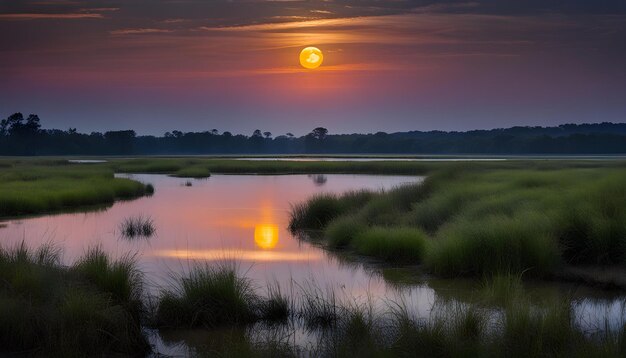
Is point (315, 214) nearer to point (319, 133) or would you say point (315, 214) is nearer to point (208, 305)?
point (208, 305)

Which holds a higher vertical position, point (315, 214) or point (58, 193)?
point (58, 193)

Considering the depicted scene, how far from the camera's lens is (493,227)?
13.0 meters

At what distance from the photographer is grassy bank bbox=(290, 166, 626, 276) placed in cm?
1268

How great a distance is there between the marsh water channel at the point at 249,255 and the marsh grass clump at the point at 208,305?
39 centimetres

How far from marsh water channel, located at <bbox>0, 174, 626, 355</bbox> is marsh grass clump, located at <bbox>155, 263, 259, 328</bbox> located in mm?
394

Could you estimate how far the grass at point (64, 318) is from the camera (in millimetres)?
7930

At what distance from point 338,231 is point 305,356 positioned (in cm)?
921

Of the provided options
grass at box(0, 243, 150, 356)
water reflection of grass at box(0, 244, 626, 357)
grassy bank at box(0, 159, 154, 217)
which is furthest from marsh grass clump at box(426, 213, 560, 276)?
grassy bank at box(0, 159, 154, 217)

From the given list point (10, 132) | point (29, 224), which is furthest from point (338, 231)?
point (10, 132)

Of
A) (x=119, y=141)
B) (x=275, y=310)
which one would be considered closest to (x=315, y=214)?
(x=275, y=310)

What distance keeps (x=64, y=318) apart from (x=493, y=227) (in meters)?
8.09

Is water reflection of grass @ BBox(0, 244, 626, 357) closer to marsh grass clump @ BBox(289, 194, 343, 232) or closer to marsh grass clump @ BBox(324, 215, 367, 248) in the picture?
marsh grass clump @ BBox(324, 215, 367, 248)

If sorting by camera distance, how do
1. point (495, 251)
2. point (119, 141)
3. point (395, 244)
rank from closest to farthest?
point (495, 251)
point (395, 244)
point (119, 141)

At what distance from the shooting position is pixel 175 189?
39.1 m
